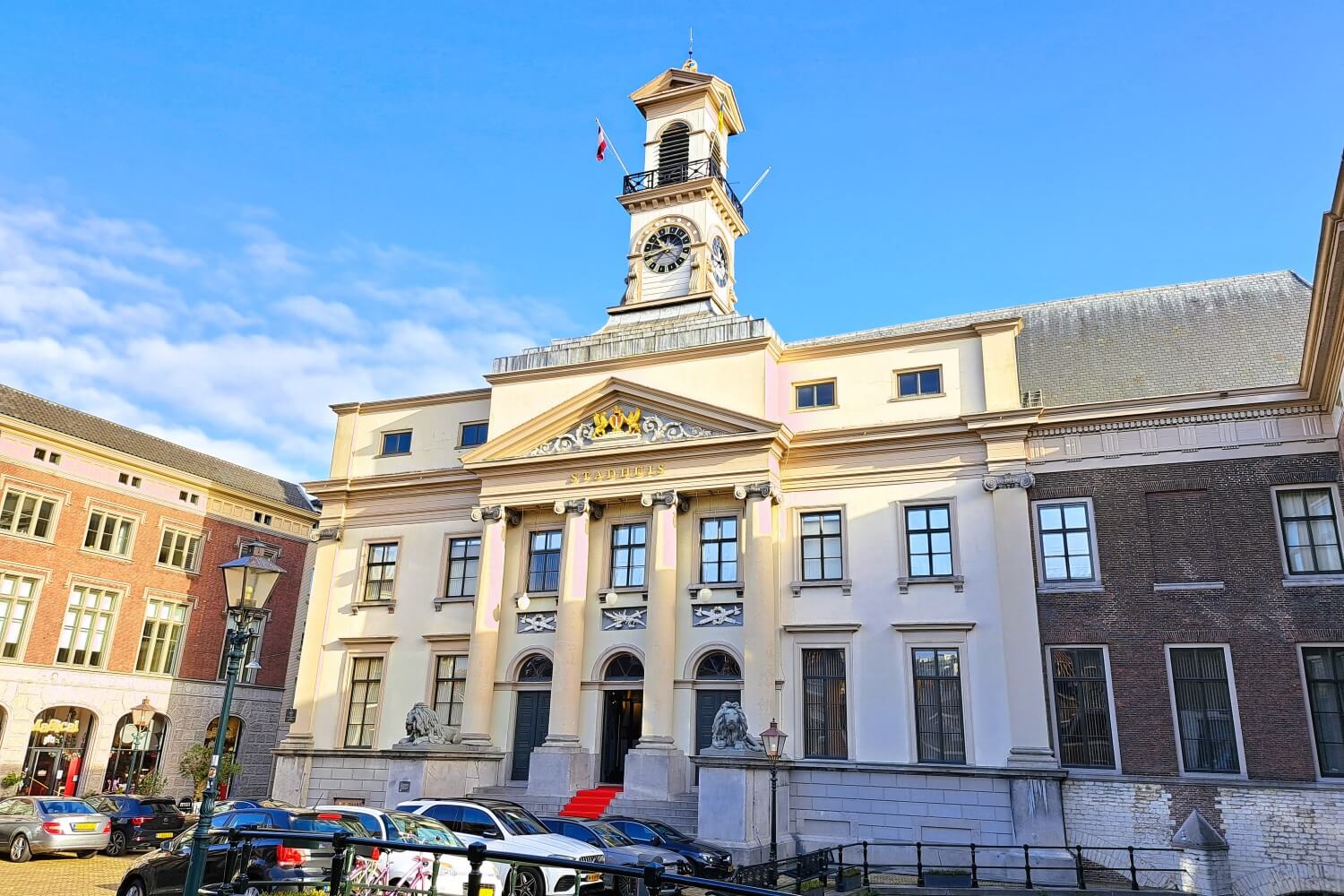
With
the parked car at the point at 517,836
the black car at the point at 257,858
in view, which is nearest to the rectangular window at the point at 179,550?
the parked car at the point at 517,836

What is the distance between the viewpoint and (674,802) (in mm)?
25875

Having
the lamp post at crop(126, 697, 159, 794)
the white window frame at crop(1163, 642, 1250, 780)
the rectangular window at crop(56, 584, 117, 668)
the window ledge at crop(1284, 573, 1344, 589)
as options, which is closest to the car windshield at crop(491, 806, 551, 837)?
the white window frame at crop(1163, 642, 1250, 780)

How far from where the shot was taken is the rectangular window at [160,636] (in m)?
39.9

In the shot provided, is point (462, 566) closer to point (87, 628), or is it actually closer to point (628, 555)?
point (628, 555)

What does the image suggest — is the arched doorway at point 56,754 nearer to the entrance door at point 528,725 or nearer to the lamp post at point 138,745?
the lamp post at point 138,745

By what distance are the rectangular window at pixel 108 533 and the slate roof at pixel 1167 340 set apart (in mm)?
34739

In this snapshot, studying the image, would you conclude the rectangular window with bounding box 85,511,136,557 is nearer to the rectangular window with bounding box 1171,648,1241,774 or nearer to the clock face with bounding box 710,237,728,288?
the clock face with bounding box 710,237,728,288

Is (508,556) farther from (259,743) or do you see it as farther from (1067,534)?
(259,743)

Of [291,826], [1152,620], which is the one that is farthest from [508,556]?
[1152,620]

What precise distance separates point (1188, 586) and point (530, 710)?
1870 cm

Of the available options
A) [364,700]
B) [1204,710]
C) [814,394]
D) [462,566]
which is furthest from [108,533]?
[1204,710]

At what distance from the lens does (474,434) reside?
34406mm

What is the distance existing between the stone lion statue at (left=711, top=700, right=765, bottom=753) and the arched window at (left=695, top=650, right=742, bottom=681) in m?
3.24

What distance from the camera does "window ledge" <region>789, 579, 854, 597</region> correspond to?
2766cm
